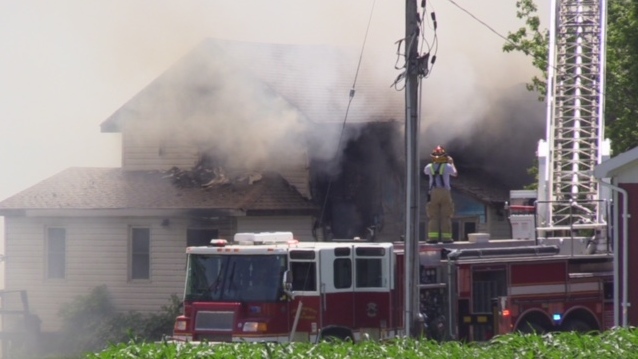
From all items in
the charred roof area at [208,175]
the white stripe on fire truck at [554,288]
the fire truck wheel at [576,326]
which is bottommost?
the fire truck wheel at [576,326]

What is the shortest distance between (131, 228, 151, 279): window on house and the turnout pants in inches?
358

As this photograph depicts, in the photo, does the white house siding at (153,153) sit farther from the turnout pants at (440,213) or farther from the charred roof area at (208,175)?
the turnout pants at (440,213)

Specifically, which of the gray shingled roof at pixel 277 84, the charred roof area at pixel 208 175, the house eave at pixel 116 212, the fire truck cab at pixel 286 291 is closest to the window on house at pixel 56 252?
the house eave at pixel 116 212

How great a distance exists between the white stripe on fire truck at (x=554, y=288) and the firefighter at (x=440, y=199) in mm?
1770

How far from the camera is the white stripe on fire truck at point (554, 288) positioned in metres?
17.3

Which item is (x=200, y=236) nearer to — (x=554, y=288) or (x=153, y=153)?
(x=153, y=153)

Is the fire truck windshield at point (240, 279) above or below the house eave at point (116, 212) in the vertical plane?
below

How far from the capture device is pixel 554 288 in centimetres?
1762

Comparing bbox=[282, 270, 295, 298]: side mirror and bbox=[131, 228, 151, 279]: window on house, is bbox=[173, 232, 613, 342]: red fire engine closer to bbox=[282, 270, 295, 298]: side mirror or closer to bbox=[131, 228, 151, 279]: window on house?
bbox=[282, 270, 295, 298]: side mirror

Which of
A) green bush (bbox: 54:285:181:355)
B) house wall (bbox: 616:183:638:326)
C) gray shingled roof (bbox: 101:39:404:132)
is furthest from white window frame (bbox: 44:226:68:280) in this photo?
house wall (bbox: 616:183:638:326)

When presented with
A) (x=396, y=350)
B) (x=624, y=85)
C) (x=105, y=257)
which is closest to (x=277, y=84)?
(x=105, y=257)

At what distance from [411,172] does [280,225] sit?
35.0ft

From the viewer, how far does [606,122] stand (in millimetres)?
24391

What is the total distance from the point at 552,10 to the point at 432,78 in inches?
217
